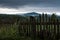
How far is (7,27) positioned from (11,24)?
0.27m

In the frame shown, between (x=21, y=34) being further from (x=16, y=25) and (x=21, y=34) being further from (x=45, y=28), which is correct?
(x=45, y=28)

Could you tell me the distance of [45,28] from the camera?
10.0 metres

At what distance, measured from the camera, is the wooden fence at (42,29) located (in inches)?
387

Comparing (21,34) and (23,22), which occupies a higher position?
(23,22)

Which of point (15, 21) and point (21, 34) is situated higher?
point (15, 21)

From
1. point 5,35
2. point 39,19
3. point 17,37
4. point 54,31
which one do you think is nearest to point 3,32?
point 5,35

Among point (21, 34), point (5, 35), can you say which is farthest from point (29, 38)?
point (5, 35)

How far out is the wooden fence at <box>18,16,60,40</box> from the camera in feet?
32.2

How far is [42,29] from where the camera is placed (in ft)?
32.7

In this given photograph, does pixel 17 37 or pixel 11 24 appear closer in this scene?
pixel 17 37

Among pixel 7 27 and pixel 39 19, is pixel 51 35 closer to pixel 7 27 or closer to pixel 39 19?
pixel 39 19

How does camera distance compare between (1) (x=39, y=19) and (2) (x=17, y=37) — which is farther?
(1) (x=39, y=19)

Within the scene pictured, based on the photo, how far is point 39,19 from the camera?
10070 mm

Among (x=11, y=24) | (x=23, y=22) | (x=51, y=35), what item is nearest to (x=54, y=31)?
(x=51, y=35)
